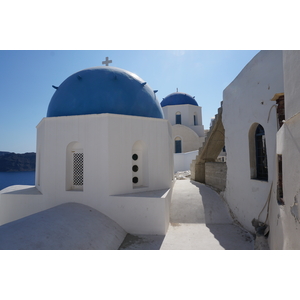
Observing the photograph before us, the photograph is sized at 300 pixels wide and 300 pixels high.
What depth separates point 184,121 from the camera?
22422 millimetres

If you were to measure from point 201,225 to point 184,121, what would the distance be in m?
16.3

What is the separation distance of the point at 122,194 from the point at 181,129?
15.3m

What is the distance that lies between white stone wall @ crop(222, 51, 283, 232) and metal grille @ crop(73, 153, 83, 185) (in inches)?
207

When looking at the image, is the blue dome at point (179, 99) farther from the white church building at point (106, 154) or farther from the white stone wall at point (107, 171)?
the white stone wall at point (107, 171)

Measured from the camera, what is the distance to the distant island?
39.7 m

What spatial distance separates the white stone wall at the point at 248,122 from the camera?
550 centimetres

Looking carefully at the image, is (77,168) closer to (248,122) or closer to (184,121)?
A: (248,122)

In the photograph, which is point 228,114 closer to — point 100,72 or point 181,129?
point 100,72

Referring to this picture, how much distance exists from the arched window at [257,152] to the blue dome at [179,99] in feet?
54.9

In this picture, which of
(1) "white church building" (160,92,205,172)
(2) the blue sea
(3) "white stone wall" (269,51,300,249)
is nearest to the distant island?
(2) the blue sea

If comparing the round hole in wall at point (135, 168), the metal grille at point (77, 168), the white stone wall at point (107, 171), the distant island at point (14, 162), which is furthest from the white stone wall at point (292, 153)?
the distant island at point (14, 162)

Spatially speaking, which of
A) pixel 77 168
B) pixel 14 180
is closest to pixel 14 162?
pixel 14 180

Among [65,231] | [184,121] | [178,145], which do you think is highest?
[184,121]

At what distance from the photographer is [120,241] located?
6105 mm
